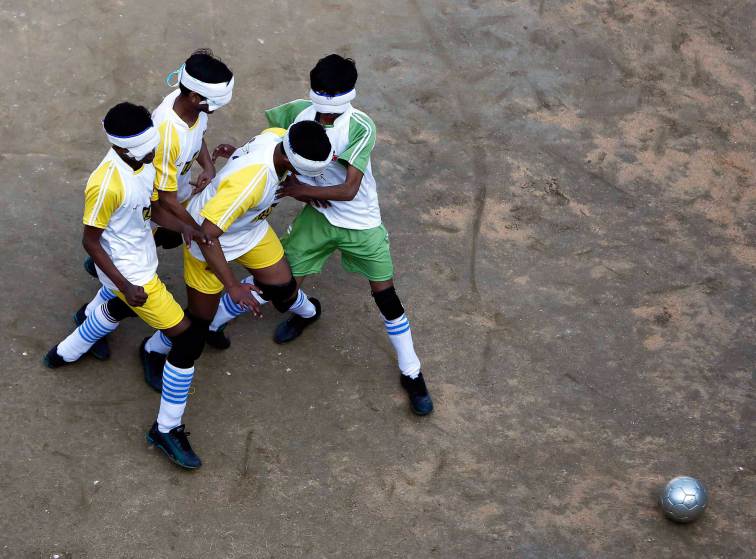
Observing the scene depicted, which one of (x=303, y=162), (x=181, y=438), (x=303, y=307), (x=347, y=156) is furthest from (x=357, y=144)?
(x=181, y=438)

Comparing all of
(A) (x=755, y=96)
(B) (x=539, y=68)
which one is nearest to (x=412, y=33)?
(B) (x=539, y=68)

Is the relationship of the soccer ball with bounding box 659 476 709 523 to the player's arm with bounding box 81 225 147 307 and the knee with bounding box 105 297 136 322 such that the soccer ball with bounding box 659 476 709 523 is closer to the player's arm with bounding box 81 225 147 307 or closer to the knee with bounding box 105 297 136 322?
the player's arm with bounding box 81 225 147 307

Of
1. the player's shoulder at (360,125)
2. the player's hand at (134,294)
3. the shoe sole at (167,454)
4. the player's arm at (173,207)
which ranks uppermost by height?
the player's shoulder at (360,125)

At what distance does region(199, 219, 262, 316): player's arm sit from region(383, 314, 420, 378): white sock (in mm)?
1064

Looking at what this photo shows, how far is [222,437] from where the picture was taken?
5988 mm

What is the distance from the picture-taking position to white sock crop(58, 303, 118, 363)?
5906 millimetres

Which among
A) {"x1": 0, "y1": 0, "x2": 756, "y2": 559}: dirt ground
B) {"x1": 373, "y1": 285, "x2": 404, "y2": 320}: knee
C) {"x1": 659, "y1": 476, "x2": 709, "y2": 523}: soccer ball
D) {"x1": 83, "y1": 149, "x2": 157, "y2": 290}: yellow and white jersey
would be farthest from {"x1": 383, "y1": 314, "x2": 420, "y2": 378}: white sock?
{"x1": 659, "y1": 476, "x2": 709, "y2": 523}: soccer ball

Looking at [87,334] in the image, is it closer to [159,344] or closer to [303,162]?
[159,344]

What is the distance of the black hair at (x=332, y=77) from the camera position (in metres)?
5.56

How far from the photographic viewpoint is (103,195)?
509cm

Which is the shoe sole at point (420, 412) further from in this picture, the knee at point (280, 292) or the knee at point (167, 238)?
the knee at point (167, 238)

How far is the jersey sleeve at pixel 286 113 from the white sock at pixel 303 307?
1.13 meters

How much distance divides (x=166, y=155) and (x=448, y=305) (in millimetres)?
2480

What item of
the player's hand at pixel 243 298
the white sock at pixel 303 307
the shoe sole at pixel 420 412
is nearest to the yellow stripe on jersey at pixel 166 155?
the player's hand at pixel 243 298
